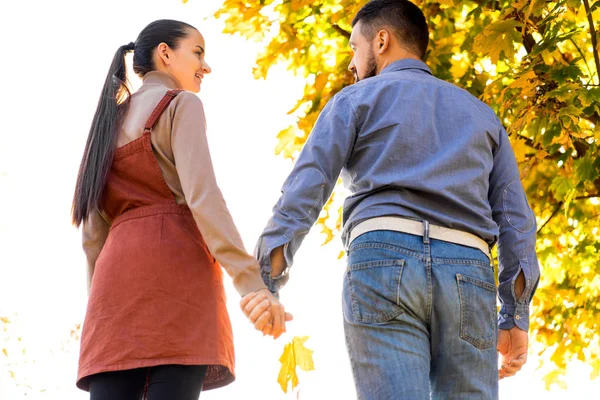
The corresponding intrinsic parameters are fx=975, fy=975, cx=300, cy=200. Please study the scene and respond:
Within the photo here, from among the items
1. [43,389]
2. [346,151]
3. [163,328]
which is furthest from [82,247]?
[43,389]

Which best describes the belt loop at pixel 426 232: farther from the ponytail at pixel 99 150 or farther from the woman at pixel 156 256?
the ponytail at pixel 99 150

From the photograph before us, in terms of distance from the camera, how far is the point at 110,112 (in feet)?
10.2

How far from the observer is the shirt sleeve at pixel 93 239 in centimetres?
310

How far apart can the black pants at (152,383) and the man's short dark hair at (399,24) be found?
3.95ft

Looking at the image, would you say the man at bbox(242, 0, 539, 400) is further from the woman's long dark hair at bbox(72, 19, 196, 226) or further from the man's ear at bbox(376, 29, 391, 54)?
the woman's long dark hair at bbox(72, 19, 196, 226)

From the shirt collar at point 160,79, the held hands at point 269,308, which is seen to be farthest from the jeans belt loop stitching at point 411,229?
the shirt collar at point 160,79

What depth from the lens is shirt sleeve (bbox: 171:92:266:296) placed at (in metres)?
2.77

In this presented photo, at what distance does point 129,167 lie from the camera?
3.00 m

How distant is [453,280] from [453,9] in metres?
3.34

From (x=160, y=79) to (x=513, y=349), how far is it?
4.73 feet

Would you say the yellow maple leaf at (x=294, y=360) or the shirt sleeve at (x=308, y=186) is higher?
the shirt sleeve at (x=308, y=186)

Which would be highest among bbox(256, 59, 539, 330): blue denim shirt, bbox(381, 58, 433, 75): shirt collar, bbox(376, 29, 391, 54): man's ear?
bbox(376, 29, 391, 54): man's ear

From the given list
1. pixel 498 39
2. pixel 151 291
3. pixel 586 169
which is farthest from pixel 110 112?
pixel 586 169

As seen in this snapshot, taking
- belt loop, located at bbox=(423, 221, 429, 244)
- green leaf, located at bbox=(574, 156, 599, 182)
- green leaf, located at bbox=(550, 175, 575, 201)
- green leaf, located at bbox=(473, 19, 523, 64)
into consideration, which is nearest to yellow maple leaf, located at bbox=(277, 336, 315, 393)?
belt loop, located at bbox=(423, 221, 429, 244)
